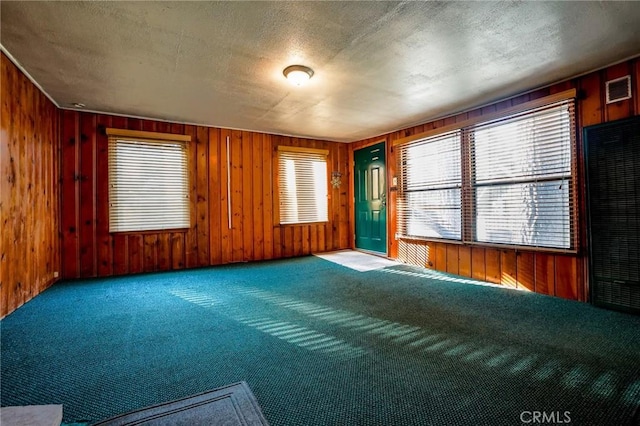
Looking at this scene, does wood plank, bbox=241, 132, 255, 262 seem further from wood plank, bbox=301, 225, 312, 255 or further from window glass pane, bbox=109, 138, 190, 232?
wood plank, bbox=301, 225, 312, 255

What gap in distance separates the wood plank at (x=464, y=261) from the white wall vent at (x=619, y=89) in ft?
7.13

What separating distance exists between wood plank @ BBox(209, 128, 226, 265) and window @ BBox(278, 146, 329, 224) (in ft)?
3.63

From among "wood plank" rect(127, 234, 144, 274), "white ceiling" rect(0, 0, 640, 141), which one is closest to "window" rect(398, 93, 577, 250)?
"white ceiling" rect(0, 0, 640, 141)

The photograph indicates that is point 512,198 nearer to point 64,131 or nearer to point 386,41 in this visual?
point 386,41

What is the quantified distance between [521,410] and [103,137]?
5.37 m

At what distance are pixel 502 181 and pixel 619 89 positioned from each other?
131 cm

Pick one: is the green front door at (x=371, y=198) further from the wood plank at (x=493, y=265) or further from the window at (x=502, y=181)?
the wood plank at (x=493, y=265)

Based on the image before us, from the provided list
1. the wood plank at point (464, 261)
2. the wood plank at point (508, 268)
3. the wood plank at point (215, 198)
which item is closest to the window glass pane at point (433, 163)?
the wood plank at point (464, 261)

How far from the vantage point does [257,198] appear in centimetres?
548

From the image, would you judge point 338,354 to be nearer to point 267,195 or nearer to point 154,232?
point 154,232

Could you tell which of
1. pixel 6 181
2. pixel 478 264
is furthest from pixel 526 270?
pixel 6 181

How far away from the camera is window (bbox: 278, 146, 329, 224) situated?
5.75 metres

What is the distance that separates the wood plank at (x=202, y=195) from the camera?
4.96 meters

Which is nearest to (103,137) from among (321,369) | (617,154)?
(321,369)
